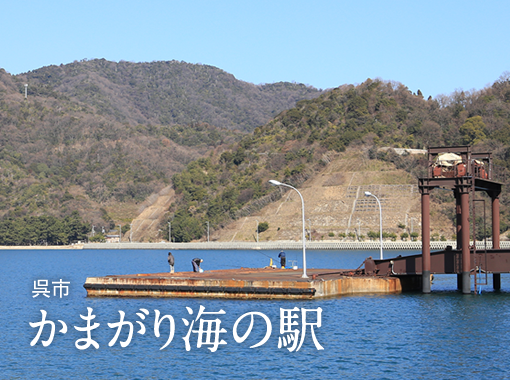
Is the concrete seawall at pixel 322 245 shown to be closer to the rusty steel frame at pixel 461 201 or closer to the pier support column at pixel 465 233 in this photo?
the rusty steel frame at pixel 461 201

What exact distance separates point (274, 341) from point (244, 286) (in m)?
11.8

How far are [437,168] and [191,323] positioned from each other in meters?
19.5

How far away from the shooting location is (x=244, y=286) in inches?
1773

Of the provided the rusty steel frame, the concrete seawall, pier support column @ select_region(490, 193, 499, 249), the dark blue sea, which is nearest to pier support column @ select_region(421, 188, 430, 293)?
the rusty steel frame

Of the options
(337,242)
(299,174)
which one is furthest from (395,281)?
(299,174)

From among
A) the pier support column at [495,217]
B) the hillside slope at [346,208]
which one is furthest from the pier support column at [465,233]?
the hillside slope at [346,208]

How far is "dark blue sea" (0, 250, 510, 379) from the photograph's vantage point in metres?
28.0

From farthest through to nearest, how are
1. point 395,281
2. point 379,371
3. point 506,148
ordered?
point 506,148 < point 395,281 < point 379,371

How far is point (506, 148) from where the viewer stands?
552 ft

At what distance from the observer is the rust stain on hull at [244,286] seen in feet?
144

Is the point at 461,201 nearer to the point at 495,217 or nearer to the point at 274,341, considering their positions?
the point at 495,217

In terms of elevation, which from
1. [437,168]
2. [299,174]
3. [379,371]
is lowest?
[379,371]

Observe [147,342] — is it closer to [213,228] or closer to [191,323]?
[191,323]

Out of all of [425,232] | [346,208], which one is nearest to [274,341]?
[425,232]
